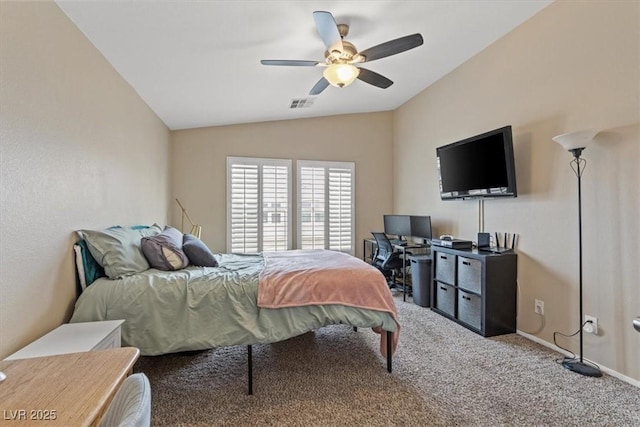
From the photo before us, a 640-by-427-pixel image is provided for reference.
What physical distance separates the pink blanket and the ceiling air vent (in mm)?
2679

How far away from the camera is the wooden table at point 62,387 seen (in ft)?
2.87

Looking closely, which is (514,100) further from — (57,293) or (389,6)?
(57,293)

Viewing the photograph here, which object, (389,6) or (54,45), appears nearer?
(54,45)

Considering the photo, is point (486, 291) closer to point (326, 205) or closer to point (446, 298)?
point (446, 298)

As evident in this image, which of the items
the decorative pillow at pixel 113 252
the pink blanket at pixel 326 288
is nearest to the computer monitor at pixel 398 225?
the pink blanket at pixel 326 288

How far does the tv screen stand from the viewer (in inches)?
116

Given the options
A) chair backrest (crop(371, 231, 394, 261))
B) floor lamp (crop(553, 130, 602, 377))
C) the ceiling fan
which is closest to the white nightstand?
the ceiling fan

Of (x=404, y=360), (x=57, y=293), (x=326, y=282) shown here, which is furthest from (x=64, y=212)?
(x=404, y=360)

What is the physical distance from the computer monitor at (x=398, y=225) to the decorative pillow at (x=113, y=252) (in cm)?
359

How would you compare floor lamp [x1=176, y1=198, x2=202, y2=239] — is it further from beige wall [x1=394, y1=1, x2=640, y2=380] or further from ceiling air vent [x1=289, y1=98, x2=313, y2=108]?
beige wall [x1=394, y1=1, x2=640, y2=380]

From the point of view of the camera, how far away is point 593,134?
2.23m

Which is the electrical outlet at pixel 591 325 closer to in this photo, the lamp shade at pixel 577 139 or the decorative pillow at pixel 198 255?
the lamp shade at pixel 577 139

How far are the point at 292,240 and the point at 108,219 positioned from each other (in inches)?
116

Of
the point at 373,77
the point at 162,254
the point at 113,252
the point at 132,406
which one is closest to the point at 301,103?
the point at 373,77
